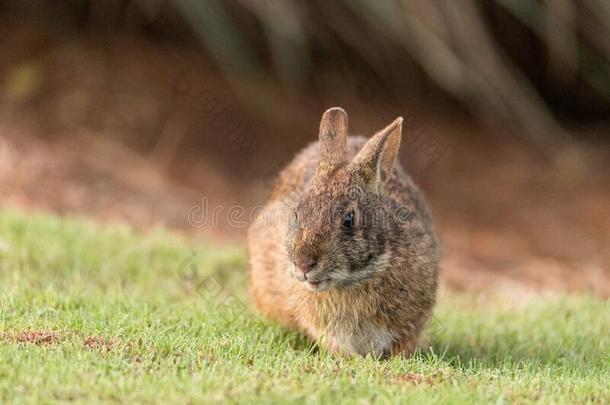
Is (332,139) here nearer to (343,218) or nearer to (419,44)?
(343,218)

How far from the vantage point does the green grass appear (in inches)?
169

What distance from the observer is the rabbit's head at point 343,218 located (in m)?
5.07

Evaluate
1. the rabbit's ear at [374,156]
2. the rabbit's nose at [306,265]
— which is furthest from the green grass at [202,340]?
the rabbit's ear at [374,156]

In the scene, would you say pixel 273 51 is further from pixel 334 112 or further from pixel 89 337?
pixel 89 337

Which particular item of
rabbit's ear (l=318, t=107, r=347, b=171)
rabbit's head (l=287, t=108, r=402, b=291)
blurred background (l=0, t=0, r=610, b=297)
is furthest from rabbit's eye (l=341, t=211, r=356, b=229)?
blurred background (l=0, t=0, r=610, b=297)

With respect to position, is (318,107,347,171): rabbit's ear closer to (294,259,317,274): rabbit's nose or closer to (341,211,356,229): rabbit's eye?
(341,211,356,229): rabbit's eye

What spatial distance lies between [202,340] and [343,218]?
0.98m

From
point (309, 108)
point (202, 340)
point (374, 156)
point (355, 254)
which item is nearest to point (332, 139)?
point (374, 156)

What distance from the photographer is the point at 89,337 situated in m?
4.96

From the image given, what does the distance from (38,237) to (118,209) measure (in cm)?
211

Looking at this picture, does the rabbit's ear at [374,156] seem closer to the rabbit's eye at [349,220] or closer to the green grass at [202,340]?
the rabbit's eye at [349,220]

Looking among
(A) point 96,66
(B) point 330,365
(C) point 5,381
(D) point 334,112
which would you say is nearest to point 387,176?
(D) point 334,112

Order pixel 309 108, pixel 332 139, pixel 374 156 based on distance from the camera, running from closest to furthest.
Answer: pixel 374 156
pixel 332 139
pixel 309 108

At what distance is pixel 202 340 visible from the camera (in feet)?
17.2
